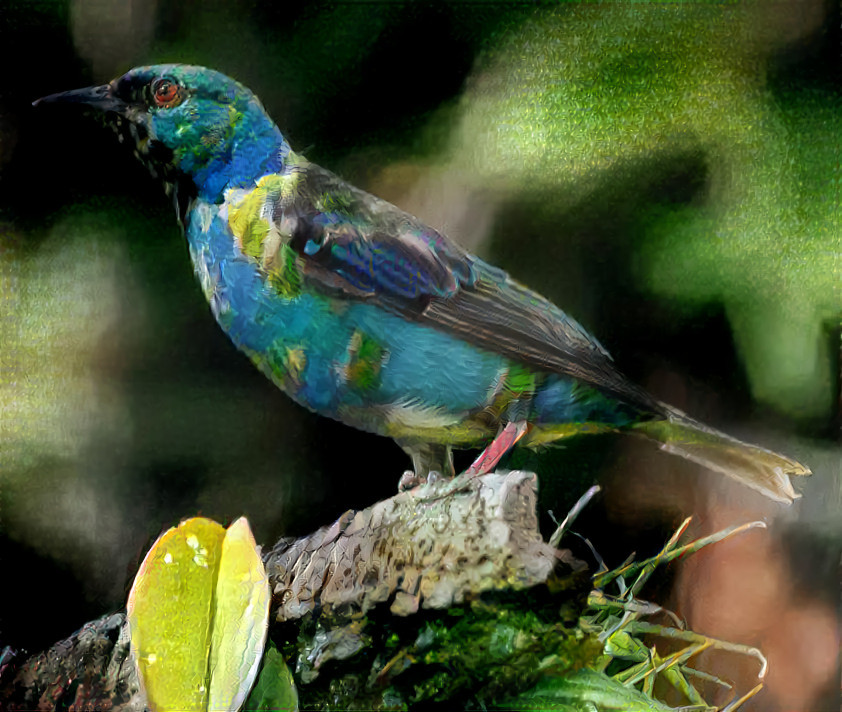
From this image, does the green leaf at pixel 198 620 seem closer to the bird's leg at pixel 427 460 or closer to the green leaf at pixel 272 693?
the green leaf at pixel 272 693

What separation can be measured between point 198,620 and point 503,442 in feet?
1.87

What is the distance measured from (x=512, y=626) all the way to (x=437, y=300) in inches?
21.5

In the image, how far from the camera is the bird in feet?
4.55

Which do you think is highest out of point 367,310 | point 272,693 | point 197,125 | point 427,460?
point 197,125

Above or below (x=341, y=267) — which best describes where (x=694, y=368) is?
below

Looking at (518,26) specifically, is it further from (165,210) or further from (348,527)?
(348,527)

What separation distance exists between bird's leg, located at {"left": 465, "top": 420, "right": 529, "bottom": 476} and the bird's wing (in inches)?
4.3

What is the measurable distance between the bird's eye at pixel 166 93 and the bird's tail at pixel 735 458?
1.01m

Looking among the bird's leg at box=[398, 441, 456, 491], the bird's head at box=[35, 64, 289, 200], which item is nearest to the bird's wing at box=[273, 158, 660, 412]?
the bird's head at box=[35, 64, 289, 200]

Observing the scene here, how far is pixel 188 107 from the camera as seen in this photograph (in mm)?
1442

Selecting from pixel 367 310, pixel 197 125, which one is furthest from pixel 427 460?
pixel 197 125

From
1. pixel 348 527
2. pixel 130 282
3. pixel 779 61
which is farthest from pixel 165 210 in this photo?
pixel 779 61

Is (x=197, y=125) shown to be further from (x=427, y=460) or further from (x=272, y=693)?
(x=272, y=693)

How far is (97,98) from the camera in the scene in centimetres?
147
